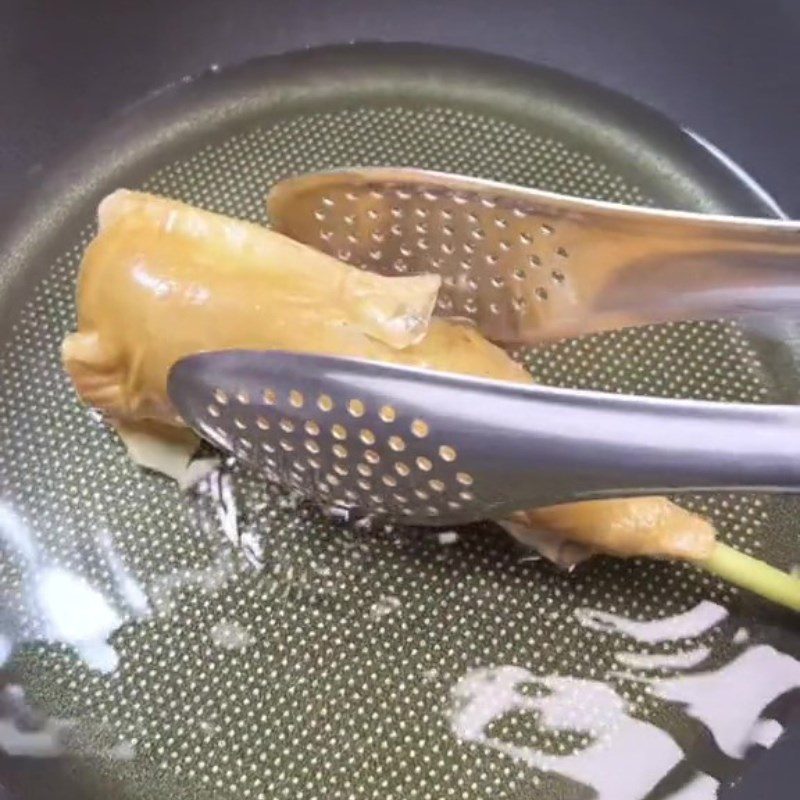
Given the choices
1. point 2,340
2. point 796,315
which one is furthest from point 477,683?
point 2,340

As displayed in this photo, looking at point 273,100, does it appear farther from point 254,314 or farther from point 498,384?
point 498,384

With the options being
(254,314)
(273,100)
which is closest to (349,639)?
(254,314)

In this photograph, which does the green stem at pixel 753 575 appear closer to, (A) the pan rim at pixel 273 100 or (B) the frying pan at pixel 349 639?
(B) the frying pan at pixel 349 639

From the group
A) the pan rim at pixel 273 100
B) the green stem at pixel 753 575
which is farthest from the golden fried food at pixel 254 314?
the pan rim at pixel 273 100

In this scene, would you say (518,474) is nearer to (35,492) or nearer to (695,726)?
(695,726)

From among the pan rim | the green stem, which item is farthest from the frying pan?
the pan rim

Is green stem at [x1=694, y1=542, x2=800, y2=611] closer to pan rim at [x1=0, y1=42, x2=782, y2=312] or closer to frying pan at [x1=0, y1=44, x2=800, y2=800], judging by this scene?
frying pan at [x1=0, y1=44, x2=800, y2=800]

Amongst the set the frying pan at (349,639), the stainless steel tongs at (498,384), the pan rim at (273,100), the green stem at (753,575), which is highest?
the pan rim at (273,100)
